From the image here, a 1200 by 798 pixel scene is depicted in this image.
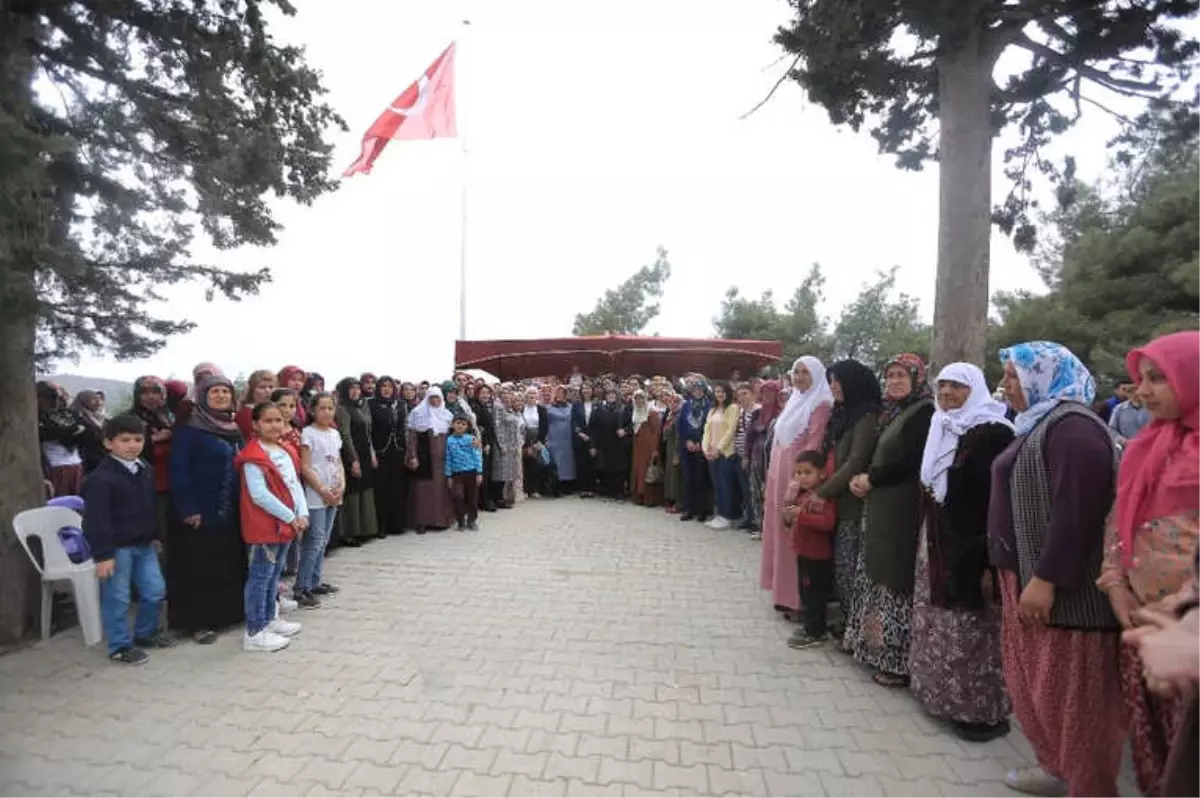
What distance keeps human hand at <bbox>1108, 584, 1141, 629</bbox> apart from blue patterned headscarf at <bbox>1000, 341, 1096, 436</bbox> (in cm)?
67

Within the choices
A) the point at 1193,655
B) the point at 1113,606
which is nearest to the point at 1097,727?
the point at 1113,606

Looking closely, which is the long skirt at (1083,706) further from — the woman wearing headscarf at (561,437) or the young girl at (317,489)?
the woman wearing headscarf at (561,437)

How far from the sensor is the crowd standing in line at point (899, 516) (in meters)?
2.15

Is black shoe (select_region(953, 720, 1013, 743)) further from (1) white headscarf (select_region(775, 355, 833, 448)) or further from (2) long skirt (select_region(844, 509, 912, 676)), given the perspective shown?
(1) white headscarf (select_region(775, 355, 833, 448))

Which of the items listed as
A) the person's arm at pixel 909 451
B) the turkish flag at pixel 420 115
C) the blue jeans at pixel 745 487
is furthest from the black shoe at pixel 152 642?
the turkish flag at pixel 420 115

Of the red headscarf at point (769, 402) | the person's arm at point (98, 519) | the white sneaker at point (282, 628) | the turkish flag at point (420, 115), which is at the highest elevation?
the turkish flag at point (420, 115)

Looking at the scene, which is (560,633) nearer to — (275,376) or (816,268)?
(275,376)

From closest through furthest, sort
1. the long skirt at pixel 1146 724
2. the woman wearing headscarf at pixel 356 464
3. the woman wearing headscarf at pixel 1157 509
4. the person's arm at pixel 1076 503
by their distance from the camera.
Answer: the woman wearing headscarf at pixel 1157 509, the long skirt at pixel 1146 724, the person's arm at pixel 1076 503, the woman wearing headscarf at pixel 356 464

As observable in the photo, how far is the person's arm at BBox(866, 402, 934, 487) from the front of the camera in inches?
139

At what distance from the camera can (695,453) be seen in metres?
8.82

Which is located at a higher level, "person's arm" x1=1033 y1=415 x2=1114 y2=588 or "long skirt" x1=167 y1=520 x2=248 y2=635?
"person's arm" x1=1033 y1=415 x2=1114 y2=588

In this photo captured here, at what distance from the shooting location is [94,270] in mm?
4070

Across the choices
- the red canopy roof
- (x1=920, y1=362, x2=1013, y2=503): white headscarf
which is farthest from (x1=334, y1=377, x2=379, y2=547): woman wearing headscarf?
the red canopy roof

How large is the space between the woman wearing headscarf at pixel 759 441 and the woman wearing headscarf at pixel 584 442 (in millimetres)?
3410
